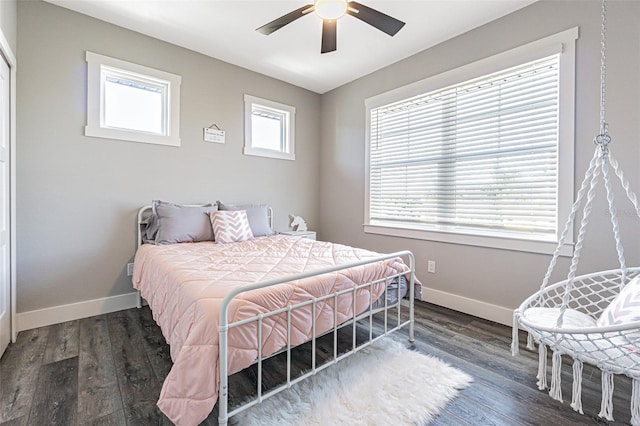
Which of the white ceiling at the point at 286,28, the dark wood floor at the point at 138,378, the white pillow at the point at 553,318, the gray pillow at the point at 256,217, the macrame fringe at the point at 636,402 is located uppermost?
the white ceiling at the point at 286,28

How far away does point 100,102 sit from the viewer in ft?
8.95

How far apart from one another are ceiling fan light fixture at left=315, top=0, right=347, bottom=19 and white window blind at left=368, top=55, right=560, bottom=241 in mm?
1480

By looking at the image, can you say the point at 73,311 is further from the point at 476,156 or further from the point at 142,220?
the point at 476,156

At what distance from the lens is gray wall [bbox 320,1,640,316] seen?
2027 mm

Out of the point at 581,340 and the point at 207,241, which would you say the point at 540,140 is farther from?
the point at 207,241

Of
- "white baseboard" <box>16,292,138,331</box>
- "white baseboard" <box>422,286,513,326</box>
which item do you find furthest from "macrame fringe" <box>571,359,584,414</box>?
"white baseboard" <box>16,292,138,331</box>

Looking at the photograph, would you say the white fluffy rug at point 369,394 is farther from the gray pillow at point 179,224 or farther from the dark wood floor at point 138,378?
the gray pillow at point 179,224

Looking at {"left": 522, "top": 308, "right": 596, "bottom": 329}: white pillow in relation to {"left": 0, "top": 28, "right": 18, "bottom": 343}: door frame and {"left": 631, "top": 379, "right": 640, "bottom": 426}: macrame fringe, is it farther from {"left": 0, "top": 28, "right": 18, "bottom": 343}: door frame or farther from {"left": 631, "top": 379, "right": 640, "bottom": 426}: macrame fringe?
{"left": 0, "top": 28, "right": 18, "bottom": 343}: door frame

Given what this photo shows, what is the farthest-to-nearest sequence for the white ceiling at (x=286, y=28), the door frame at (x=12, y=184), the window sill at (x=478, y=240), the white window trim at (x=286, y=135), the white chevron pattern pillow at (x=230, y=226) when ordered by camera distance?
1. the white window trim at (x=286, y=135)
2. the white chevron pattern pillow at (x=230, y=226)
3. the white ceiling at (x=286, y=28)
4. the window sill at (x=478, y=240)
5. the door frame at (x=12, y=184)

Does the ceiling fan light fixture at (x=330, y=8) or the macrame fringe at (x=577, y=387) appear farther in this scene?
the ceiling fan light fixture at (x=330, y=8)

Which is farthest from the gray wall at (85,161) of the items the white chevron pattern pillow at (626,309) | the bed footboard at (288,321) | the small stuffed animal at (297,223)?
the white chevron pattern pillow at (626,309)

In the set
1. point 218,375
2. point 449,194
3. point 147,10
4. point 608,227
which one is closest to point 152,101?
point 147,10

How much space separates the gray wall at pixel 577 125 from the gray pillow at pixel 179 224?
1894 millimetres

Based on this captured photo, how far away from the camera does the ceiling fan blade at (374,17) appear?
1.99 metres
